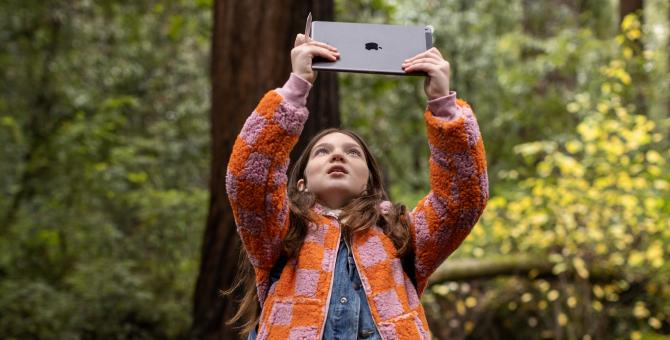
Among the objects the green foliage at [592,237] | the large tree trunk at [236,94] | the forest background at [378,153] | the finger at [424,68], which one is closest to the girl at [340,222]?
the finger at [424,68]

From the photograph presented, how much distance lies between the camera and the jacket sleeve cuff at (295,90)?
204 cm

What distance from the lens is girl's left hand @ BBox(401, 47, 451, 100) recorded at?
79.9 inches

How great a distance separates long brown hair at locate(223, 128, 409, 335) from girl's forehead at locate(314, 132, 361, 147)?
0.02 metres

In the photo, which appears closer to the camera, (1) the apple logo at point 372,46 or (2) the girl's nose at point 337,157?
(1) the apple logo at point 372,46

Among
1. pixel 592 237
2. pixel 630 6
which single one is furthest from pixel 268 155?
pixel 630 6

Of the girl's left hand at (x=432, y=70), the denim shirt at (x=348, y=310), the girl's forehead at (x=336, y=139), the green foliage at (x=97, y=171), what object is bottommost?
the green foliage at (x=97, y=171)

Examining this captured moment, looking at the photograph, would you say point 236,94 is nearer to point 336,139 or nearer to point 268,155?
point 336,139

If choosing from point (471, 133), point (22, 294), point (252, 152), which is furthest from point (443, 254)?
point (22, 294)

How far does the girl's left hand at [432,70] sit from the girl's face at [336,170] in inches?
13.1

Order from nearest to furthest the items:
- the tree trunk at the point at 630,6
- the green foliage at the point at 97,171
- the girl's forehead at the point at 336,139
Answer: the girl's forehead at the point at 336,139 → the green foliage at the point at 97,171 → the tree trunk at the point at 630,6

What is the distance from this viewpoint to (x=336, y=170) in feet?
7.29

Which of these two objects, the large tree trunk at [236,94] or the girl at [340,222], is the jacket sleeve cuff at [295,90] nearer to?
the girl at [340,222]

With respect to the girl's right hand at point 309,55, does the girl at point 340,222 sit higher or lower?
lower

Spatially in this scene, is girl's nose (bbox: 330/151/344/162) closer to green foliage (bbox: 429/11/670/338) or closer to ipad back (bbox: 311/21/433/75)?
ipad back (bbox: 311/21/433/75)
